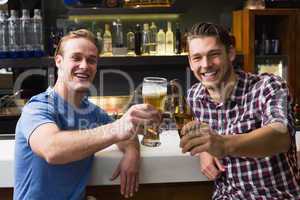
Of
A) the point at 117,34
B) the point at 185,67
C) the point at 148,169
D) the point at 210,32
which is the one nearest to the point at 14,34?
the point at 117,34

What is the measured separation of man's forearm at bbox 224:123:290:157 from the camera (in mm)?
1198

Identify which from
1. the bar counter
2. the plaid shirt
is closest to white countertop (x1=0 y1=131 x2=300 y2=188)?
A: the bar counter

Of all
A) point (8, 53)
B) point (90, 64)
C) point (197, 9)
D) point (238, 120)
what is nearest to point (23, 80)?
point (8, 53)

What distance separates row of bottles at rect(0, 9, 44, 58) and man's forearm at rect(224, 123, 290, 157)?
2434 millimetres

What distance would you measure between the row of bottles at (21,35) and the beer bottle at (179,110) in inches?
82.4

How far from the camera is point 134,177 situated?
1.39 m

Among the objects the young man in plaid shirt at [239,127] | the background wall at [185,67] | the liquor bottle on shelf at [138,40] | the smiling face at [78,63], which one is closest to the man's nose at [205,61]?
the young man in plaid shirt at [239,127]

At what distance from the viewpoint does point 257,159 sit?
1383 millimetres

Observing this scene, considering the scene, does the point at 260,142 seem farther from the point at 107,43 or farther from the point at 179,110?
the point at 107,43

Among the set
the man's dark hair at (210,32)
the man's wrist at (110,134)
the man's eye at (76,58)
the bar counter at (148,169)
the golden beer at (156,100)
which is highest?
the man's dark hair at (210,32)

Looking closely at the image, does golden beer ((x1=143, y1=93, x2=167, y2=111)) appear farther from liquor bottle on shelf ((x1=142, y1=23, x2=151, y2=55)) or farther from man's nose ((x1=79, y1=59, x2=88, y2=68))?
liquor bottle on shelf ((x1=142, y1=23, x2=151, y2=55))

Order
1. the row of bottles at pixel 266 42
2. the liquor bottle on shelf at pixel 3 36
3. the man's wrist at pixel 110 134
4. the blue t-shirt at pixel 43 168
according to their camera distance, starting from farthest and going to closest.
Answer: the row of bottles at pixel 266 42 → the liquor bottle on shelf at pixel 3 36 → the blue t-shirt at pixel 43 168 → the man's wrist at pixel 110 134

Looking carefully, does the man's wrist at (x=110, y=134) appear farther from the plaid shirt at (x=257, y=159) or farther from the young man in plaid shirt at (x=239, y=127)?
the plaid shirt at (x=257, y=159)

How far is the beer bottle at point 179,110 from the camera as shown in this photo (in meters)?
1.43
